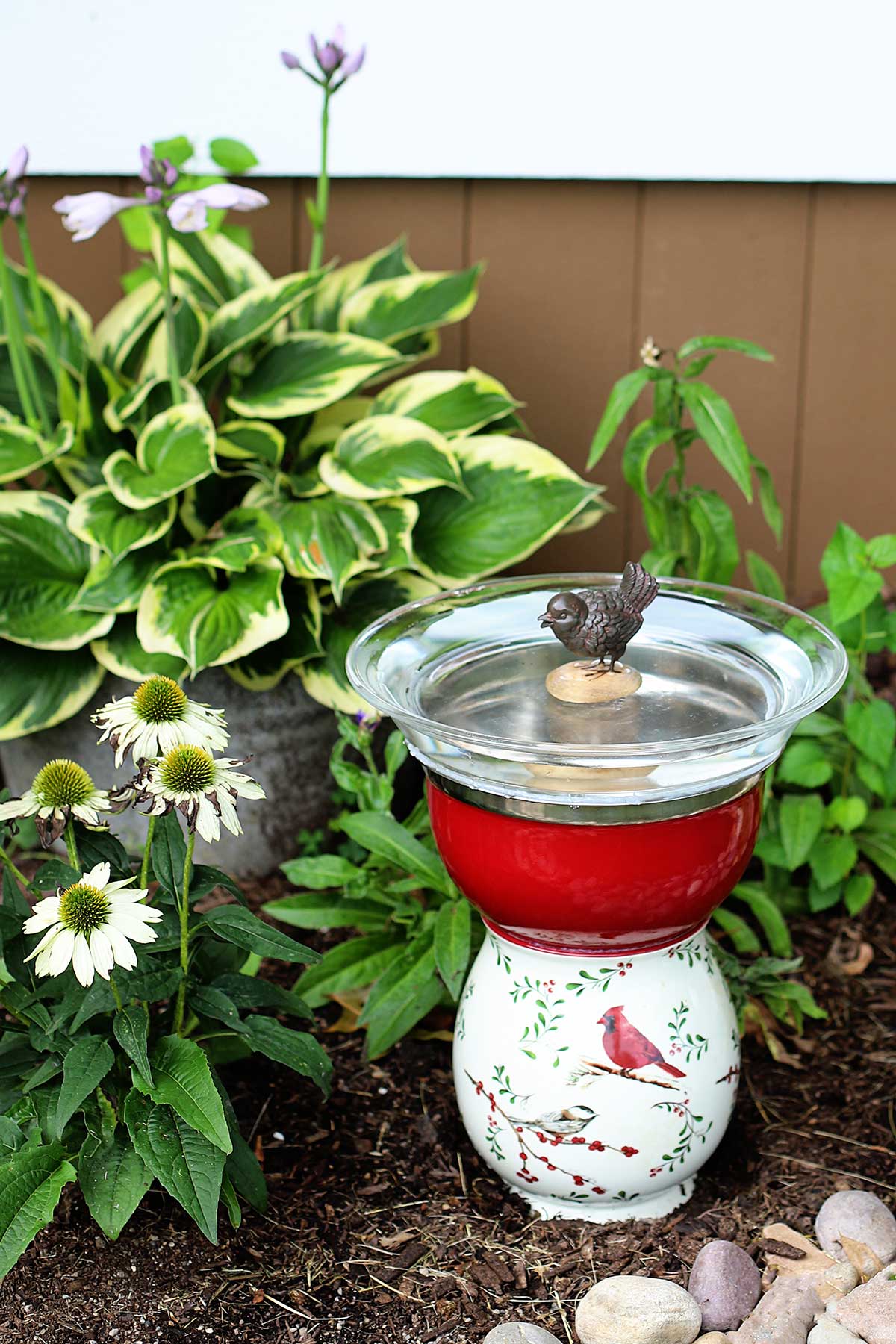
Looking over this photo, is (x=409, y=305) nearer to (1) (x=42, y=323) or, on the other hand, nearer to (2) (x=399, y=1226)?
(1) (x=42, y=323)

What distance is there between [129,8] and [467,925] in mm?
1922

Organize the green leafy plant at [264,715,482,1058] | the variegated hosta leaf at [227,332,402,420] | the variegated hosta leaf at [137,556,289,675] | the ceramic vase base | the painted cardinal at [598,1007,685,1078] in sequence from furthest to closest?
the variegated hosta leaf at [227,332,402,420] → the variegated hosta leaf at [137,556,289,675] → the green leafy plant at [264,715,482,1058] → the ceramic vase base → the painted cardinal at [598,1007,685,1078]

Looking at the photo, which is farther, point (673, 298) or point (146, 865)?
point (673, 298)

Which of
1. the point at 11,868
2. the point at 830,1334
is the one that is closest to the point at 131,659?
the point at 11,868

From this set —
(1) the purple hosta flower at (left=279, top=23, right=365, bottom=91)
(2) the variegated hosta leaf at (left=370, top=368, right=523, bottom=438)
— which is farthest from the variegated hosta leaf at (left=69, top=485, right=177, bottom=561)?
(1) the purple hosta flower at (left=279, top=23, right=365, bottom=91)

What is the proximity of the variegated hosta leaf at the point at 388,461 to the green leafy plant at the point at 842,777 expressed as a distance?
0.64 metres

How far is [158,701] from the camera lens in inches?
55.3

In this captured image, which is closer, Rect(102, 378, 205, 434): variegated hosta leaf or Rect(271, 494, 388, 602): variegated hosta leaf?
Rect(271, 494, 388, 602): variegated hosta leaf

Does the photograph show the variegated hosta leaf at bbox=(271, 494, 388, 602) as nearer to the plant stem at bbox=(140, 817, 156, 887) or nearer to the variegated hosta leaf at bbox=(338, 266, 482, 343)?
the variegated hosta leaf at bbox=(338, 266, 482, 343)

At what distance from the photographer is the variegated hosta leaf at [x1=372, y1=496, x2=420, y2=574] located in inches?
84.1

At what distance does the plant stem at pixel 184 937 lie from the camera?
142 centimetres

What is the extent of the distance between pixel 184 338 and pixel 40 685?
0.70 m

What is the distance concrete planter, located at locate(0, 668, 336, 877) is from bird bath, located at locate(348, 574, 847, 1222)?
2.24ft

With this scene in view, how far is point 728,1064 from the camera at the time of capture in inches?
62.4
